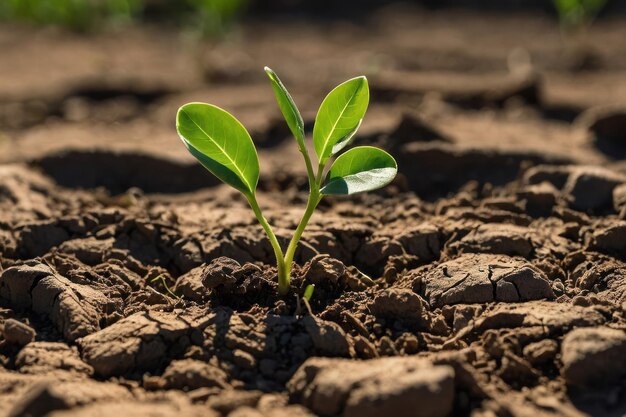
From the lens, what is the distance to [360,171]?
2.38 meters

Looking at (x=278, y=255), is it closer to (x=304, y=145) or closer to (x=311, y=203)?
(x=311, y=203)

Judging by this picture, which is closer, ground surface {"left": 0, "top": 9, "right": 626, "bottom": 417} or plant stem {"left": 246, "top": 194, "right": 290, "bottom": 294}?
ground surface {"left": 0, "top": 9, "right": 626, "bottom": 417}

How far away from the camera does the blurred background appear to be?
384 cm

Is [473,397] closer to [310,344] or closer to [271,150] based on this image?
[310,344]

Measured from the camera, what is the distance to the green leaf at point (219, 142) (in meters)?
2.34

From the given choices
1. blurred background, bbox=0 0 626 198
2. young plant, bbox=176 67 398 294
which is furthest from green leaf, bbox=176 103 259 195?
blurred background, bbox=0 0 626 198

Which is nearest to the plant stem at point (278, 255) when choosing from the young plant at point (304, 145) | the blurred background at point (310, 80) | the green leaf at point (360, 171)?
the young plant at point (304, 145)

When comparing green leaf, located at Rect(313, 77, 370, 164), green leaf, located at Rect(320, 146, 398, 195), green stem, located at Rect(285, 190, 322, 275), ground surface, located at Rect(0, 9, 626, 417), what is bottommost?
ground surface, located at Rect(0, 9, 626, 417)

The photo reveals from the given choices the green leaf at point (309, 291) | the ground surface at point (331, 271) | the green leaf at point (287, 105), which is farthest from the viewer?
the green leaf at point (309, 291)

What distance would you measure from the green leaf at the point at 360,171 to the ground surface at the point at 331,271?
320mm

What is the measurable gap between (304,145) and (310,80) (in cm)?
374

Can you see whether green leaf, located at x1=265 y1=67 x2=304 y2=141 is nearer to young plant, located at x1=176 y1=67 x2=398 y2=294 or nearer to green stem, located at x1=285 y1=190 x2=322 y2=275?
young plant, located at x1=176 y1=67 x2=398 y2=294

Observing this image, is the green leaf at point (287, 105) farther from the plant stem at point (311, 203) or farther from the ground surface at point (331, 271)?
the ground surface at point (331, 271)

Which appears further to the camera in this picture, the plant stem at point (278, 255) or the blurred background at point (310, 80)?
the blurred background at point (310, 80)
